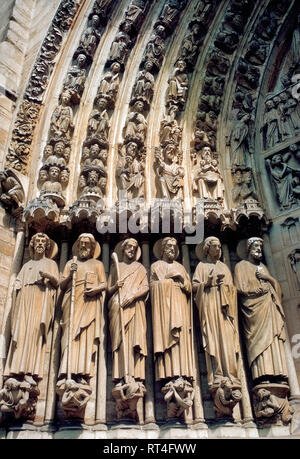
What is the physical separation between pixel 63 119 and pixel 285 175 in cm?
324

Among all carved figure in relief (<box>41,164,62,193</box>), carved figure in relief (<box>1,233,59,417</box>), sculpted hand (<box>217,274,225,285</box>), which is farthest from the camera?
carved figure in relief (<box>41,164,62,193</box>)

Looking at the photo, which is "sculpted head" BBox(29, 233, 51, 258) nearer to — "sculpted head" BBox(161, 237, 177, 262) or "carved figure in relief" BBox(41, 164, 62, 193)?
"carved figure in relief" BBox(41, 164, 62, 193)

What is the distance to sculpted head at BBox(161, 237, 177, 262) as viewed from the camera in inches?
211

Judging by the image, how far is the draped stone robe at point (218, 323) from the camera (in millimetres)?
4586

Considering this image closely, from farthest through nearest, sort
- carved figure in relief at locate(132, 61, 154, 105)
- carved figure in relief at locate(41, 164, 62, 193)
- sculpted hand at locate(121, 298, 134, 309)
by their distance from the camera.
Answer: carved figure in relief at locate(132, 61, 154, 105)
carved figure in relief at locate(41, 164, 62, 193)
sculpted hand at locate(121, 298, 134, 309)

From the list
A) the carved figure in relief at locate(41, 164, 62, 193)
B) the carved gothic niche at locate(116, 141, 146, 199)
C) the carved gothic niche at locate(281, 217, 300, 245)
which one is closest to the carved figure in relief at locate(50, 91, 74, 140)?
the carved figure in relief at locate(41, 164, 62, 193)

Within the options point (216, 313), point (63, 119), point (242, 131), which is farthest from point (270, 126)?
point (216, 313)

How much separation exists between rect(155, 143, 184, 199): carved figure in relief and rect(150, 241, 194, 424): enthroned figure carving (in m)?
0.83

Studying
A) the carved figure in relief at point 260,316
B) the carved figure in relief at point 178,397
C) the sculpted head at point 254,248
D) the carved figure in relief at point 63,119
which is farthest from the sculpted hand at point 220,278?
the carved figure in relief at point 63,119

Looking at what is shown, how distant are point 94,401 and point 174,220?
228cm

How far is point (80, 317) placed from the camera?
478 cm

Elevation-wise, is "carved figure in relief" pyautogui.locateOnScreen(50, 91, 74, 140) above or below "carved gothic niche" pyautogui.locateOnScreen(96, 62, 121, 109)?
below

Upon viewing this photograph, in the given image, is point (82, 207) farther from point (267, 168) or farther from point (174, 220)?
point (267, 168)
